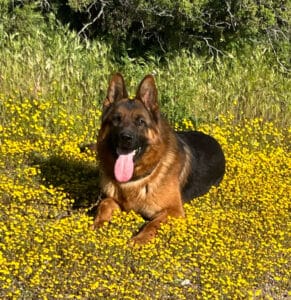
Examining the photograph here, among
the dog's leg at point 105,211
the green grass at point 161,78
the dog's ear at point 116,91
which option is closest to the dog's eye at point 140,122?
the dog's ear at point 116,91

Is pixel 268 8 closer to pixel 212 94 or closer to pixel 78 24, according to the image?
pixel 212 94

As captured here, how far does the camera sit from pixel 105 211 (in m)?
5.52

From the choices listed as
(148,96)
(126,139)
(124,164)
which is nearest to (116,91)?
(148,96)

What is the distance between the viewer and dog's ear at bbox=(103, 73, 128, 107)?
5.65m

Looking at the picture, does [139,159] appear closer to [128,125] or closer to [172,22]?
[128,125]

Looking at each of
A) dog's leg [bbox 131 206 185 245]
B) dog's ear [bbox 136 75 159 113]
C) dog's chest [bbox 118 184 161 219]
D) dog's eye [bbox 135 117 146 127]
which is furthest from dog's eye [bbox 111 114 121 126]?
dog's leg [bbox 131 206 185 245]

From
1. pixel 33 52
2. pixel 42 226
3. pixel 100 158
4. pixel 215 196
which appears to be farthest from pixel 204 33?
pixel 42 226

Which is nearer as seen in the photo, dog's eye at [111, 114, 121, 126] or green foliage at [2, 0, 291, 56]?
dog's eye at [111, 114, 121, 126]

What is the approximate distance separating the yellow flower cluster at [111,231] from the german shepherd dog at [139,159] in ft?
0.66

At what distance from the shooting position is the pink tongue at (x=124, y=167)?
215 inches

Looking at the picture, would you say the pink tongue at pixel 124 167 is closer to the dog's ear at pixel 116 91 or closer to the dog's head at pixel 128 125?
the dog's head at pixel 128 125

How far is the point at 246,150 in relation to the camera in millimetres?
7758

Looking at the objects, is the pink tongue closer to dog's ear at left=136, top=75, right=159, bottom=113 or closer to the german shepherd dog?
the german shepherd dog

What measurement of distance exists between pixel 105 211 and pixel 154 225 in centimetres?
49
